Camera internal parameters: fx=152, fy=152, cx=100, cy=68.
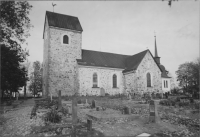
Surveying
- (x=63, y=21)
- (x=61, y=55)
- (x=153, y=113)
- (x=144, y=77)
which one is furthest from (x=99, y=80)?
(x=153, y=113)

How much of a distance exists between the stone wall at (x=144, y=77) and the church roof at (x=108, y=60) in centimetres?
84

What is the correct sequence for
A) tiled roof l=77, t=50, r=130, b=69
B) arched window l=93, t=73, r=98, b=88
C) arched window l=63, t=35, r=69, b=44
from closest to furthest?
arched window l=63, t=35, r=69, b=44 < arched window l=93, t=73, r=98, b=88 < tiled roof l=77, t=50, r=130, b=69

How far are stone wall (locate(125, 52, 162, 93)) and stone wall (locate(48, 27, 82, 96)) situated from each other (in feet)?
27.7

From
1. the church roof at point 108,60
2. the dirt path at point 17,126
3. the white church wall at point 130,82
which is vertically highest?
the church roof at point 108,60

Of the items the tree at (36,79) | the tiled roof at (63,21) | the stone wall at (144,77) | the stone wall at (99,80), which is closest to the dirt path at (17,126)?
the stone wall at (99,80)

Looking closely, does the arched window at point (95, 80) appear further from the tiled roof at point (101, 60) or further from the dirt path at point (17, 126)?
the dirt path at point (17, 126)

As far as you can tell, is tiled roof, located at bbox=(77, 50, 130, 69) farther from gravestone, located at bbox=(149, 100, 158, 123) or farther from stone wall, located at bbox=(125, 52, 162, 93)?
gravestone, located at bbox=(149, 100, 158, 123)

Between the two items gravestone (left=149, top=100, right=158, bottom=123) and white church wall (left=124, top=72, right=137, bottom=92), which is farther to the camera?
white church wall (left=124, top=72, right=137, bottom=92)

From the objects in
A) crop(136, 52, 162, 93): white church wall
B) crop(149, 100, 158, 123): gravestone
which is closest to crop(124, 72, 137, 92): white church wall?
crop(136, 52, 162, 93): white church wall

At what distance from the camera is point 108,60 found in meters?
25.7

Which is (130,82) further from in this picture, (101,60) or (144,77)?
(101,60)

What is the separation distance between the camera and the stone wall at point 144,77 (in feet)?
75.3

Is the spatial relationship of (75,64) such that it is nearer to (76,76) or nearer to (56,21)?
(76,76)

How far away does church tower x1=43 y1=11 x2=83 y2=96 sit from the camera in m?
20.5
